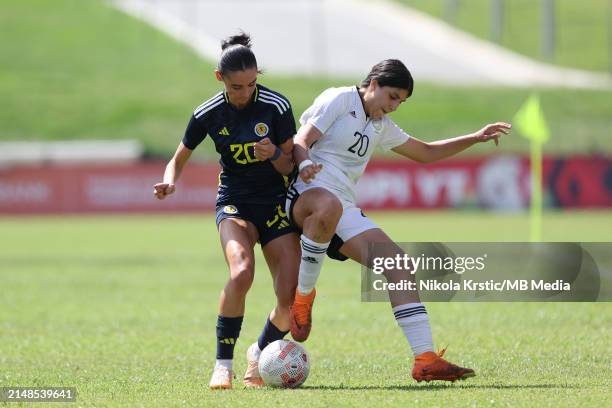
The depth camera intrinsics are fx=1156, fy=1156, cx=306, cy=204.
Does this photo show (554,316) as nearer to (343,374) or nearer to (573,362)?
(573,362)

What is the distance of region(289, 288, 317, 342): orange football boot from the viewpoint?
26.5 ft

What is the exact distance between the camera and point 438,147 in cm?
872

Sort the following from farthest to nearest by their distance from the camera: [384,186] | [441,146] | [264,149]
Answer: [384,186] < [441,146] < [264,149]

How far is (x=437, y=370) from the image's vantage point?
775cm

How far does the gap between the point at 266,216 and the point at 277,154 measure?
1.91 feet

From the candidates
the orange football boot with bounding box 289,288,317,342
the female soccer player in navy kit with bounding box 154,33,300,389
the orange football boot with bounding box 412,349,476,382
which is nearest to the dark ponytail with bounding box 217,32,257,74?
the female soccer player in navy kit with bounding box 154,33,300,389

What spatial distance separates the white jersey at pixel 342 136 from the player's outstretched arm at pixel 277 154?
184 millimetres

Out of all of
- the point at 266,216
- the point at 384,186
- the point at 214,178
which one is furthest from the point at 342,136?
the point at 384,186

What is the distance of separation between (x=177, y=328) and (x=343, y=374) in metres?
3.97

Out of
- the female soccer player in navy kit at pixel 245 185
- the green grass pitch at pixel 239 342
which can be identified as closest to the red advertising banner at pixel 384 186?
the green grass pitch at pixel 239 342

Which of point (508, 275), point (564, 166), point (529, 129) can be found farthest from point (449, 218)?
point (508, 275)

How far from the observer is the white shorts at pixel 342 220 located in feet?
26.8

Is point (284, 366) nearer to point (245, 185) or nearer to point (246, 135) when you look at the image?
point (245, 185)

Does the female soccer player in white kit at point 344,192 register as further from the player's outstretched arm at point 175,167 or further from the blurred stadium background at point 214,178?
the player's outstretched arm at point 175,167
